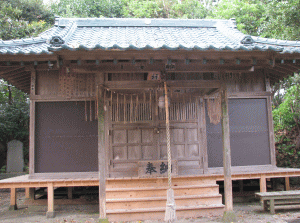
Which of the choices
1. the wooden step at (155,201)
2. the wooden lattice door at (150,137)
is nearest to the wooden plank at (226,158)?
the wooden step at (155,201)

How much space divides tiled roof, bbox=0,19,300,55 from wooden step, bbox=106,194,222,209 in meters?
3.89

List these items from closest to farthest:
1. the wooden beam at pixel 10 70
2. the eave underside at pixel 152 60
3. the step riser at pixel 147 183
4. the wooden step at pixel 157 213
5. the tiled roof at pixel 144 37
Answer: the tiled roof at pixel 144 37, the eave underside at pixel 152 60, the wooden step at pixel 157 213, the step riser at pixel 147 183, the wooden beam at pixel 10 70

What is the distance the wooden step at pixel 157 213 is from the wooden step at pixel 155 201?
0.12 meters

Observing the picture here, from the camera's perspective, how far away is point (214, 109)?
726cm

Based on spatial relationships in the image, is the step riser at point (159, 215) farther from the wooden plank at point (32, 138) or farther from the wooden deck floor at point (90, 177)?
the wooden plank at point (32, 138)

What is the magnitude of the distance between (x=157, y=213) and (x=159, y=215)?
0.24 feet

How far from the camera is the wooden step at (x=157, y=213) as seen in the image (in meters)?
6.38

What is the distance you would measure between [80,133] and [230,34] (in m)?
5.24

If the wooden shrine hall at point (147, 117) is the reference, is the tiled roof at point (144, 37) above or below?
above

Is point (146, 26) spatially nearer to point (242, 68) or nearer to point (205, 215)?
point (242, 68)

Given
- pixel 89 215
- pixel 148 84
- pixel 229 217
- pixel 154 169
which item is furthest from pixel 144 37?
pixel 89 215

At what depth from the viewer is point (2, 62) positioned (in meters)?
6.52

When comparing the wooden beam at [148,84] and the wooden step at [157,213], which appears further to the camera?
the wooden step at [157,213]

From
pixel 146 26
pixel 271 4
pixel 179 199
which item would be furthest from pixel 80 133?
pixel 271 4
